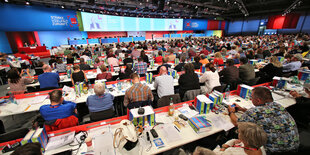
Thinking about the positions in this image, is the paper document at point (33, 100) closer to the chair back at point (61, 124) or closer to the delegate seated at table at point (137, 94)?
the chair back at point (61, 124)

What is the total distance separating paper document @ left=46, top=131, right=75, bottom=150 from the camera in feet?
5.90

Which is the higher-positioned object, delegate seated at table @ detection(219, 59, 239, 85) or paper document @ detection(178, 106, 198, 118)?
delegate seated at table @ detection(219, 59, 239, 85)

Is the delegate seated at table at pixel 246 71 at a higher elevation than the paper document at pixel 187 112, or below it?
higher

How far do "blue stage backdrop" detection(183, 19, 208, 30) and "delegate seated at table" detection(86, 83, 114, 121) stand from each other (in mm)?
27397

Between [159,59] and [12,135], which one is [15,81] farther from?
[159,59]

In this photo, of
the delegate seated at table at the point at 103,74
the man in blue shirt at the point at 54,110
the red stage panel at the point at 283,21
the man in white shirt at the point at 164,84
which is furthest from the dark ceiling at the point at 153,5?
the man in blue shirt at the point at 54,110

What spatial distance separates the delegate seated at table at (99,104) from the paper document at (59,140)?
60 cm

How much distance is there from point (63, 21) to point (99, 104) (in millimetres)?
16316

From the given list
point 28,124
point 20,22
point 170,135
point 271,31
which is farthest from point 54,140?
point 271,31

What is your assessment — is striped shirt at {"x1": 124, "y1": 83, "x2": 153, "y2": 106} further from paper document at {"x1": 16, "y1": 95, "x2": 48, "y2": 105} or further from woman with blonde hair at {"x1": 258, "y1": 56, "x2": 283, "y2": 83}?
woman with blonde hair at {"x1": 258, "y1": 56, "x2": 283, "y2": 83}

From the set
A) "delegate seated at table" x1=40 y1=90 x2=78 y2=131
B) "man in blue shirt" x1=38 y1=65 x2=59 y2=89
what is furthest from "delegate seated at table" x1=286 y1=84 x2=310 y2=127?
"man in blue shirt" x1=38 y1=65 x2=59 y2=89

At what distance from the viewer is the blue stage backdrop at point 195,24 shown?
2708cm

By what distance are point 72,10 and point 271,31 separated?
29849mm

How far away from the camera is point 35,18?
12922 mm
